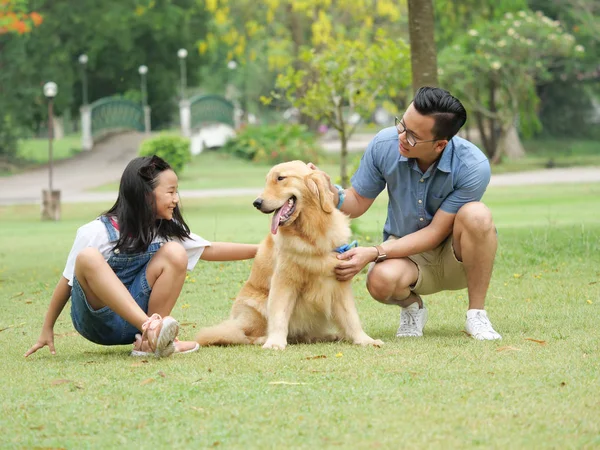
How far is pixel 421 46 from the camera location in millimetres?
10203

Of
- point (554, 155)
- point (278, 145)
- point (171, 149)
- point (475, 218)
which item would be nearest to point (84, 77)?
point (278, 145)

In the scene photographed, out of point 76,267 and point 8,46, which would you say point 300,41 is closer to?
point 8,46

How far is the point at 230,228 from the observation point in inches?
556

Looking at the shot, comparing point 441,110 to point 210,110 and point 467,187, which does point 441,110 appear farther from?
point 210,110

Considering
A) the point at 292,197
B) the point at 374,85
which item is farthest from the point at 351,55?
the point at 292,197

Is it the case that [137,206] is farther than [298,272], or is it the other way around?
[298,272]

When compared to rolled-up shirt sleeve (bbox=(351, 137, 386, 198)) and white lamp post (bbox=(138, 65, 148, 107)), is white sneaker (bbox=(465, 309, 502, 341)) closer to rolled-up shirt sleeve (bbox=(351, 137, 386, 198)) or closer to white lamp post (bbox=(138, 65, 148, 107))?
rolled-up shirt sleeve (bbox=(351, 137, 386, 198))

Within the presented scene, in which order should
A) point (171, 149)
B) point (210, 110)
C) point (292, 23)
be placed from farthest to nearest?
point (210, 110)
point (292, 23)
point (171, 149)

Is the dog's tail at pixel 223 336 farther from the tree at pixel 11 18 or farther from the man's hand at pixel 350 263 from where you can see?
the tree at pixel 11 18

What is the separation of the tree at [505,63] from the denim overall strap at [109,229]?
76.4 ft

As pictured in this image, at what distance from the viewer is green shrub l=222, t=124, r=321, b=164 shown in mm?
31562

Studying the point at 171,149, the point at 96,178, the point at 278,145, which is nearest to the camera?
the point at 171,149

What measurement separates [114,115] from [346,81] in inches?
1113

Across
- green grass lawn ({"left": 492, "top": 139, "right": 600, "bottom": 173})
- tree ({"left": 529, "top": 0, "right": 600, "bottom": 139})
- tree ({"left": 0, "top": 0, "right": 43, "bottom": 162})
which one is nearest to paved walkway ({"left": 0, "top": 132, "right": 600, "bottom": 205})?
green grass lawn ({"left": 492, "top": 139, "right": 600, "bottom": 173})
